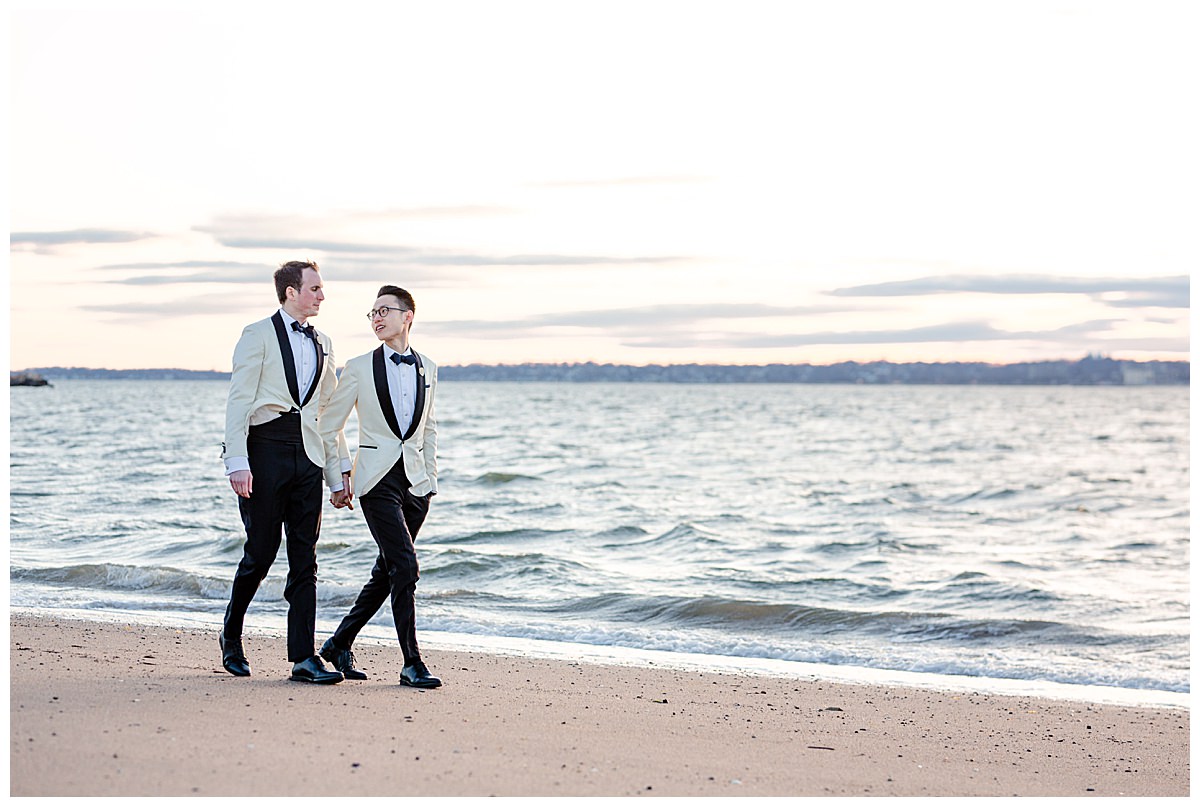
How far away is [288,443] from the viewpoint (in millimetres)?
5566

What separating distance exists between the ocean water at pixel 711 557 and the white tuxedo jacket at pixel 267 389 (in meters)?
3.80

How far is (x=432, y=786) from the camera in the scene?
4.25m

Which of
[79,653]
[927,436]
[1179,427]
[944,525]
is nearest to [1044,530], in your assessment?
[944,525]

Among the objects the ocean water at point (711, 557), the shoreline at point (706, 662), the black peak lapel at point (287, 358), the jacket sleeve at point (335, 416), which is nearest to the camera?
the black peak lapel at point (287, 358)

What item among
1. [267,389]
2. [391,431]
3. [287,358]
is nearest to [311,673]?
[391,431]

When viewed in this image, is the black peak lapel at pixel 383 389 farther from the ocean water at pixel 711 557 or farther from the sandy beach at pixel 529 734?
the ocean water at pixel 711 557

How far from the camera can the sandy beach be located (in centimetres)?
430

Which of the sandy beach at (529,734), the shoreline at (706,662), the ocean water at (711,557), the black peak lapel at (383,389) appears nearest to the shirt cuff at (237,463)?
the black peak lapel at (383,389)

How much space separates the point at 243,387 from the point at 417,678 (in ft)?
5.22

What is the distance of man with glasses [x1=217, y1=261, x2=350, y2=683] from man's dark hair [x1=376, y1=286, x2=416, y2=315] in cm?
29

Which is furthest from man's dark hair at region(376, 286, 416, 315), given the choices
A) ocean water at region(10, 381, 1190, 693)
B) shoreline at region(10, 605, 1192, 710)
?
ocean water at region(10, 381, 1190, 693)

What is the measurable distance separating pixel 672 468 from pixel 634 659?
73.9 feet

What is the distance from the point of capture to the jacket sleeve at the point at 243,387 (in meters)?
5.42

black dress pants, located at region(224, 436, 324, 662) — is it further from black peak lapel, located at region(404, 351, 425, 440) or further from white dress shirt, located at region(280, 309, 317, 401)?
black peak lapel, located at region(404, 351, 425, 440)
